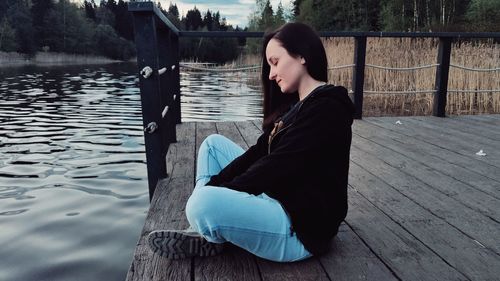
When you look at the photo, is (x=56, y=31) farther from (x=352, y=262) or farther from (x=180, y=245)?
(x=352, y=262)

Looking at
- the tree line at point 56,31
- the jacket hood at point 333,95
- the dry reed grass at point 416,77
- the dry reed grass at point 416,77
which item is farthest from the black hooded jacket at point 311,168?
the tree line at point 56,31

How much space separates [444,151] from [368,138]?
644 millimetres

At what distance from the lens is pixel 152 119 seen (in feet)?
7.33

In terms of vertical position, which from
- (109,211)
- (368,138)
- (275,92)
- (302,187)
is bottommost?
(109,211)

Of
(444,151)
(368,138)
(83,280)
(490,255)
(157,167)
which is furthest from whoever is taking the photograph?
(368,138)

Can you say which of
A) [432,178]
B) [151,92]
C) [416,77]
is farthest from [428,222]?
[416,77]

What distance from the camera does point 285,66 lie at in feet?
4.65

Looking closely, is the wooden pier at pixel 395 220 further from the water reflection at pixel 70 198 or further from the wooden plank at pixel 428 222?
the water reflection at pixel 70 198

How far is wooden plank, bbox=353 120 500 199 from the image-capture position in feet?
7.78

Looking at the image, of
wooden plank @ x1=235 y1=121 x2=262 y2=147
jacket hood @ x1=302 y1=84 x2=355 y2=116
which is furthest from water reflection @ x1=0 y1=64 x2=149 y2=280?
jacket hood @ x1=302 y1=84 x2=355 y2=116

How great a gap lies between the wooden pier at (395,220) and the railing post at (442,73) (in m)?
1.31

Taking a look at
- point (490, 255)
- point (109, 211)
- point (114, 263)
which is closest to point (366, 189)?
point (490, 255)

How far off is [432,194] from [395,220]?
0.46 meters

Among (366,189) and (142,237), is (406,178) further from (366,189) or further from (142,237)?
(142,237)
